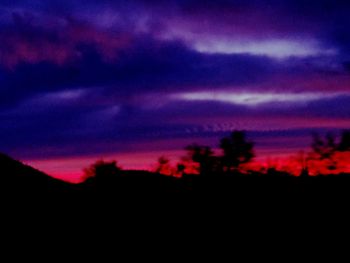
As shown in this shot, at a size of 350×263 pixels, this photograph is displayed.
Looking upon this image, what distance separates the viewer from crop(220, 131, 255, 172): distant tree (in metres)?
38.4

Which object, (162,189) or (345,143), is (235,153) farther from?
(162,189)

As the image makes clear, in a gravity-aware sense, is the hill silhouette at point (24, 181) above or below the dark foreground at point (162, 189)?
above

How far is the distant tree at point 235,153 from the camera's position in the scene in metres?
38.4

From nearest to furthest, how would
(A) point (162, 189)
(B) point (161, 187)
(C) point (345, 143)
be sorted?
1. (A) point (162, 189)
2. (B) point (161, 187)
3. (C) point (345, 143)

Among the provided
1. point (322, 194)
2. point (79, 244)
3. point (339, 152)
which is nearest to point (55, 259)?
point (79, 244)

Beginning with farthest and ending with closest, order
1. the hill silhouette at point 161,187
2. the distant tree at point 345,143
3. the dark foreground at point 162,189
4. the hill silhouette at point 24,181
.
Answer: the distant tree at point 345,143 → the hill silhouette at point 161,187 → the dark foreground at point 162,189 → the hill silhouette at point 24,181

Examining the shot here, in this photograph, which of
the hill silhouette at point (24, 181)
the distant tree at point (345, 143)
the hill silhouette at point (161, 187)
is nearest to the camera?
the hill silhouette at point (24, 181)

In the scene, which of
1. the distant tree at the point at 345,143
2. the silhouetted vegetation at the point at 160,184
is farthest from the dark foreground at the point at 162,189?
the distant tree at the point at 345,143

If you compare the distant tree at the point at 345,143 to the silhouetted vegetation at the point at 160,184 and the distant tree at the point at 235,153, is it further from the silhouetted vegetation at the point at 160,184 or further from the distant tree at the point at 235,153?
the silhouetted vegetation at the point at 160,184

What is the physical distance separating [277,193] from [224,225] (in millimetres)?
2838

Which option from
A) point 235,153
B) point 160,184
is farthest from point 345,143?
point 160,184

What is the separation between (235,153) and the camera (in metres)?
38.9

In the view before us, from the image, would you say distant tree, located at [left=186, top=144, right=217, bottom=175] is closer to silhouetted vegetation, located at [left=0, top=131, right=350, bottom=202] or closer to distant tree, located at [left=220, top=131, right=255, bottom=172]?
distant tree, located at [left=220, top=131, right=255, bottom=172]

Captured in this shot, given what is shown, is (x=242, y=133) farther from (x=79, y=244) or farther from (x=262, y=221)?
(x=79, y=244)
